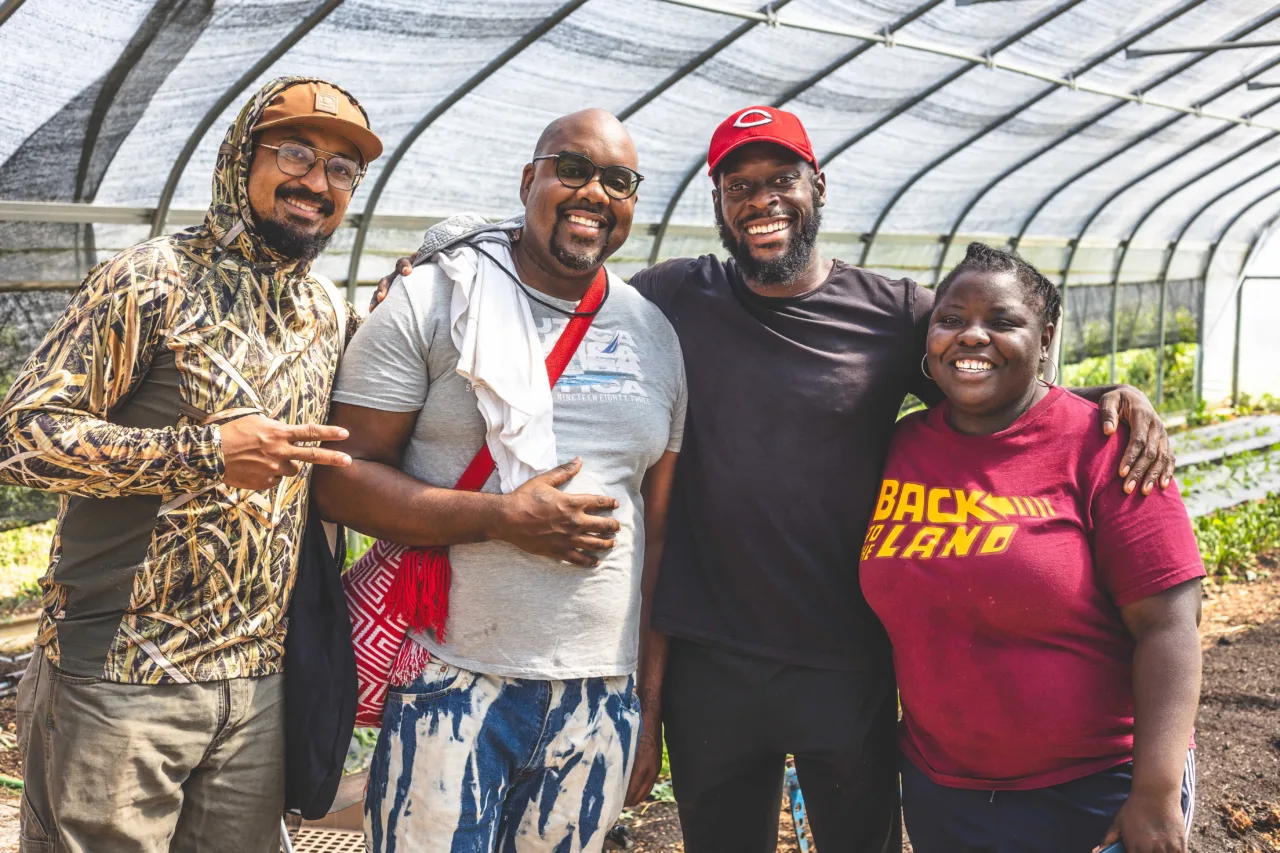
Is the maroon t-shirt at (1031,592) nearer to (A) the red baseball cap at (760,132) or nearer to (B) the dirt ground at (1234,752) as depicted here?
(A) the red baseball cap at (760,132)

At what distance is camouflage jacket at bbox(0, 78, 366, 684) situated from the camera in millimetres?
1906

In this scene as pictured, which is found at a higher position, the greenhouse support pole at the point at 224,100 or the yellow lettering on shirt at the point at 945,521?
the greenhouse support pole at the point at 224,100

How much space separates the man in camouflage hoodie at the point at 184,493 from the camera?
1.93m

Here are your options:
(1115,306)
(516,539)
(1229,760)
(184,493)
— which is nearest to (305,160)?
(184,493)

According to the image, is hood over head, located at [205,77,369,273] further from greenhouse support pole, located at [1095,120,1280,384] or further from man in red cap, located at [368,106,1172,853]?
greenhouse support pole, located at [1095,120,1280,384]

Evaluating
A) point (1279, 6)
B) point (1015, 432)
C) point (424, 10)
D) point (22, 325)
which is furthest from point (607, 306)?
point (1279, 6)

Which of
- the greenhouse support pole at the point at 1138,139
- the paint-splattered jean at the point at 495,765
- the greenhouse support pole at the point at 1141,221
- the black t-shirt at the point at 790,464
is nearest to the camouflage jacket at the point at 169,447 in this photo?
the paint-splattered jean at the point at 495,765

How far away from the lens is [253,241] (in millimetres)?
2141

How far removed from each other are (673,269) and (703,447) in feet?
1.57

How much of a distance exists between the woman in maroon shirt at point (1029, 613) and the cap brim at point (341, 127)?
119 centimetres

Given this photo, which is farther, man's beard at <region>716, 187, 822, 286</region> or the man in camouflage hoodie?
man's beard at <region>716, 187, 822, 286</region>

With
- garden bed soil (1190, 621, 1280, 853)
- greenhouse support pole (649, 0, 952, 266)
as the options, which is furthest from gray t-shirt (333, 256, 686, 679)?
greenhouse support pole (649, 0, 952, 266)

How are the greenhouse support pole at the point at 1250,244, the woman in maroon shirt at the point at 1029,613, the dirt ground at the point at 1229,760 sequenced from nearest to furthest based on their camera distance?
the woman in maroon shirt at the point at 1029,613 < the dirt ground at the point at 1229,760 < the greenhouse support pole at the point at 1250,244

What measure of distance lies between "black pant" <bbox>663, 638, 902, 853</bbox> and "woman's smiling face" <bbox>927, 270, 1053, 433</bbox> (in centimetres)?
66
